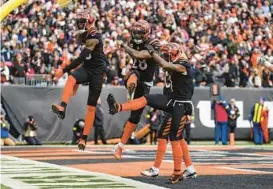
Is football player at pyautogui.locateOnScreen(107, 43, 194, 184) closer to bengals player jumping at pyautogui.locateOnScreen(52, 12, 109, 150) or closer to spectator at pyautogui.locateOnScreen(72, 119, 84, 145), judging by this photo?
bengals player jumping at pyautogui.locateOnScreen(52, 12, 109, 150)

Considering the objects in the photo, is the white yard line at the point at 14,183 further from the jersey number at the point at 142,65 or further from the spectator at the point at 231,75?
the spectator at the point at 231,75

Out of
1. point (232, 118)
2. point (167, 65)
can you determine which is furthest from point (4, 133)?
point (167, 65)

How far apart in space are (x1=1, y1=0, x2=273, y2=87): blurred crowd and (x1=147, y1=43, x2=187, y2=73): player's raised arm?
12.3 m

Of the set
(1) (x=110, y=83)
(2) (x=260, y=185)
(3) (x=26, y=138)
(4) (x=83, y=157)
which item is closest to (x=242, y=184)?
(2) (x=260, y=185)

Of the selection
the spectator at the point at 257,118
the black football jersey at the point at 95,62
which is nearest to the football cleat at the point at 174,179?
the black football jersey at the point at 95,62

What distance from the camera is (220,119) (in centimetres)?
2745

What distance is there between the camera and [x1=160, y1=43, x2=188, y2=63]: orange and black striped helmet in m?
12.4

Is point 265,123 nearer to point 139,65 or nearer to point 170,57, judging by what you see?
point 139,65

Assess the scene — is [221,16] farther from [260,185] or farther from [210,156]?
[260,185]

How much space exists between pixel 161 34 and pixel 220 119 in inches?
190

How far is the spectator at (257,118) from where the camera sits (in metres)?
28.1

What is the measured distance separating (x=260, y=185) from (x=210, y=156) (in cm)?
774

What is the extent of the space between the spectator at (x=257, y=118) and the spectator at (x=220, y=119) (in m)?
1.18

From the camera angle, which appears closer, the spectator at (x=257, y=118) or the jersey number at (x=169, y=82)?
the jersey number at (x=169, y=82)
